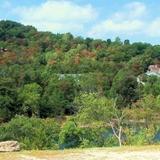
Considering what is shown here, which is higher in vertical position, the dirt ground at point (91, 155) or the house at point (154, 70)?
the house at point (154, 70)

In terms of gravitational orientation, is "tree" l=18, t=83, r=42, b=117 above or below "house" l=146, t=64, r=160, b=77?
below

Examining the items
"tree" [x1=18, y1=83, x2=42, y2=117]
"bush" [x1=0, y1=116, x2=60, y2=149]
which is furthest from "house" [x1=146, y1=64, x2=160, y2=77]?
"bush" [x1=0, y1=116, x2=60, y2=149]

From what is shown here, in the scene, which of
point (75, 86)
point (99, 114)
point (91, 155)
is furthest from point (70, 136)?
point (75, 86)

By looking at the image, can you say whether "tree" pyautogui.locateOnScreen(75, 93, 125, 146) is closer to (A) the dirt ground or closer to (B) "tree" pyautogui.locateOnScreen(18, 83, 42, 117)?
(A) the dirt ground

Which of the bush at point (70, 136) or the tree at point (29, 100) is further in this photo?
the tree at point (29, 100)

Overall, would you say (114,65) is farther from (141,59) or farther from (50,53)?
(50,53)

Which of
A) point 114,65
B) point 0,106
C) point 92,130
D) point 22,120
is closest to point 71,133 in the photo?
point 92,130

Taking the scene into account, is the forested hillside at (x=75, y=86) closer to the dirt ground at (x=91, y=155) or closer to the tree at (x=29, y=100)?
the tree at (x=29, y=100)

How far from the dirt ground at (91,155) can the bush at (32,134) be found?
521 inches

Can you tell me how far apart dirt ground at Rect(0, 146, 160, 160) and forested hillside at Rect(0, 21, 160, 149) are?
38.7ft

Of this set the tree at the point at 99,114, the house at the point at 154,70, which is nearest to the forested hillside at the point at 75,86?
the tree at the point at 99,114

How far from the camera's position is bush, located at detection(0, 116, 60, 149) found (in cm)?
2477

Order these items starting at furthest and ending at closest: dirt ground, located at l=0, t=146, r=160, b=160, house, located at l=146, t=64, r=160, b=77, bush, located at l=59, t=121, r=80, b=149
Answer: house, located at l=146, t=64, r=160, b=77 < bush, located at l=59, t=121, r=80, b=149 < dirt ground, located at l=0, t=146, r=160, b=160

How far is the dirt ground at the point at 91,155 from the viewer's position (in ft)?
33.7
